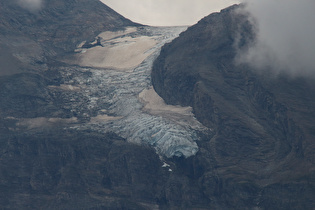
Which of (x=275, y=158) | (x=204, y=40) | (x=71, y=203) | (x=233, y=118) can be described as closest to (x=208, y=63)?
(x=204, y=40)

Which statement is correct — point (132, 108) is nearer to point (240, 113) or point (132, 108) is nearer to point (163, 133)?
point (163, 133)

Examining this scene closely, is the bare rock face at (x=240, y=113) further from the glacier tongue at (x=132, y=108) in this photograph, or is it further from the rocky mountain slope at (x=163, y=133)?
the glacier tongue at (x=132, y=108)

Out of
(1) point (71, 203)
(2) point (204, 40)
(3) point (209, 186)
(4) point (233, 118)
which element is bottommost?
(1) point (71, 203)

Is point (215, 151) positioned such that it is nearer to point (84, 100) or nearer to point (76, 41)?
point (84, 100)

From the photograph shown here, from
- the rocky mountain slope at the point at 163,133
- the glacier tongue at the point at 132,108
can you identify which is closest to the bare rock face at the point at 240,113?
the rocky mountain slope at the point at 163,133

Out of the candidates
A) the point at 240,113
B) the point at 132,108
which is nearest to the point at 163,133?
the point at 240,113

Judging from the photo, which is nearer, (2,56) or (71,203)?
(71,203)
